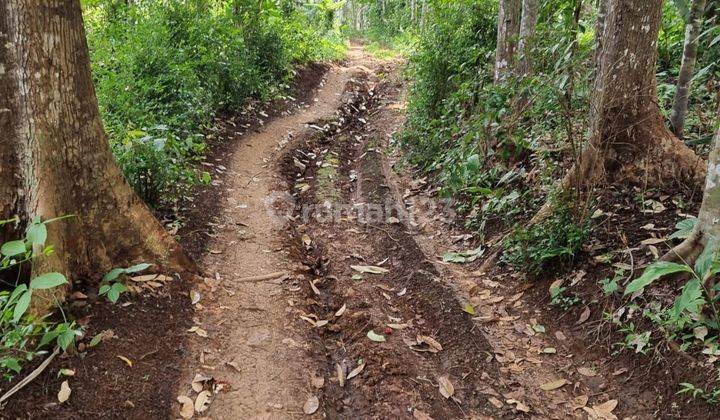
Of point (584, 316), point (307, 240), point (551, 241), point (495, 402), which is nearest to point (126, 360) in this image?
point (495, 402)

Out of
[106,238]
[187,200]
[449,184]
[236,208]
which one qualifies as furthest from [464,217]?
[106,238]

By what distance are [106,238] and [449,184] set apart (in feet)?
13.6

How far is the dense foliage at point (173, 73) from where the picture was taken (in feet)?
20.1

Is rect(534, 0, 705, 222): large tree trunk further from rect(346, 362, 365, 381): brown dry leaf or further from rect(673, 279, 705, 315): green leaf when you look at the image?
rect(346, 362, 365, 381): brown dry leaf

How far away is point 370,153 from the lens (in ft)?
31.3

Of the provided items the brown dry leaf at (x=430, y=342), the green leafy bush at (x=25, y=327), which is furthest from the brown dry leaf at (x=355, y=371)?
the green leafy bush at (x=25, y=327)

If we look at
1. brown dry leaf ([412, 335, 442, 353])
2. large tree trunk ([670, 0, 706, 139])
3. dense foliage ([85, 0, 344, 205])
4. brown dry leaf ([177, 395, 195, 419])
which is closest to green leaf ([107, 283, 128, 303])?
brown dry leaf ([177, 395, 195, 419])

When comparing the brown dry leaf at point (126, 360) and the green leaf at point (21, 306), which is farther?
the brown dry leaf at point (126, 360)

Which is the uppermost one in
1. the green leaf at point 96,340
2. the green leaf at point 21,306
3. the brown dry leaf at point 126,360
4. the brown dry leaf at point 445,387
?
the green leaf at point 21,306

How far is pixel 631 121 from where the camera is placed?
205 inches

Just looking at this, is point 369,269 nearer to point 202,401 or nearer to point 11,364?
point 202,401

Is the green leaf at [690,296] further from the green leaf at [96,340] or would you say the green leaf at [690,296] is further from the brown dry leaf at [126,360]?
the green leaf at [96,340]

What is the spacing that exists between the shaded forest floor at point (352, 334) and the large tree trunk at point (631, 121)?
1.09ft

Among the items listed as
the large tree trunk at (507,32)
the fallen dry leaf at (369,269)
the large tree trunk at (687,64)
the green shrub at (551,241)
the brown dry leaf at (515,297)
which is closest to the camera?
the green shrub at (551,241)
